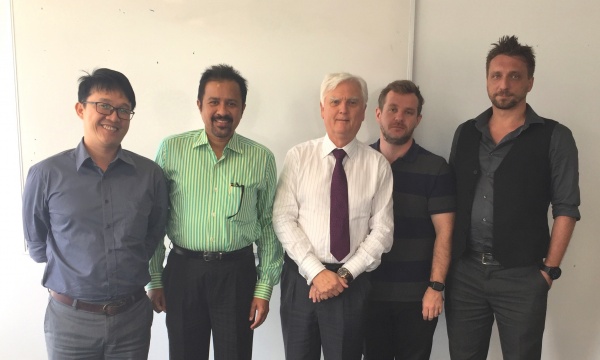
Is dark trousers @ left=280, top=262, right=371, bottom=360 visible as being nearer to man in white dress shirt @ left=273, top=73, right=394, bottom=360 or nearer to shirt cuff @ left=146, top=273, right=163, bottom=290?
man in white dress shirt @ left=273, top=73, right=394, bottom=360

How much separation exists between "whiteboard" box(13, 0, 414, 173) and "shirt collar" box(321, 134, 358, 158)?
1.64 ft

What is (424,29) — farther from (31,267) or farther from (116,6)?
(31,267)

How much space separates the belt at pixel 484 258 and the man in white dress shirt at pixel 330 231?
468 mm

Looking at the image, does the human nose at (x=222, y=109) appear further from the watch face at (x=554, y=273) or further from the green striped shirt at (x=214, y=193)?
the watch face at (x=554, y=273)

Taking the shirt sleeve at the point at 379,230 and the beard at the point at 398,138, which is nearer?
Answer: the shirt sleeve at the point at 379,230

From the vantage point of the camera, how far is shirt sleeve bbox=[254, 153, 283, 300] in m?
1.90

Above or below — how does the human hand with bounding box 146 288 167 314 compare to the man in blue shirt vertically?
below

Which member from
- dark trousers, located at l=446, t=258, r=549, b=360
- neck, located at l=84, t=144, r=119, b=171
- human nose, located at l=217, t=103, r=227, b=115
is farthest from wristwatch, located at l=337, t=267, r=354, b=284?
neck, located at l=84, t=144, r=119, b=171

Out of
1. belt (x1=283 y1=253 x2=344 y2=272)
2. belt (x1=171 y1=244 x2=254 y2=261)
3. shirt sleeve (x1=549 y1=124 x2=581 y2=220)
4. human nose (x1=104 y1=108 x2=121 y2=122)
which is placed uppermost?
human nose (x1=104 y1=108 x2=121 y2=122)

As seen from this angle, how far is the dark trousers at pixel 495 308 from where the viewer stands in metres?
1.88

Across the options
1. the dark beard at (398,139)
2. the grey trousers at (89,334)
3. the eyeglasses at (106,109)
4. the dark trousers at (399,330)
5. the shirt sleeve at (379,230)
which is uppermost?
the eyeglasses at (106,109)

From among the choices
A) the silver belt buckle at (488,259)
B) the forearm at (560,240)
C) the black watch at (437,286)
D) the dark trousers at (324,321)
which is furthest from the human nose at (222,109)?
the forearm at (560,240)

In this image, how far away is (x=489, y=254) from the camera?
1.92 meters

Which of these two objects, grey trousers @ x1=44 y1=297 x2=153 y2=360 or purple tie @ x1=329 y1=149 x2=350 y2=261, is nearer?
grey trousers @ x1=44 y1=297 x2=153 y2=360
